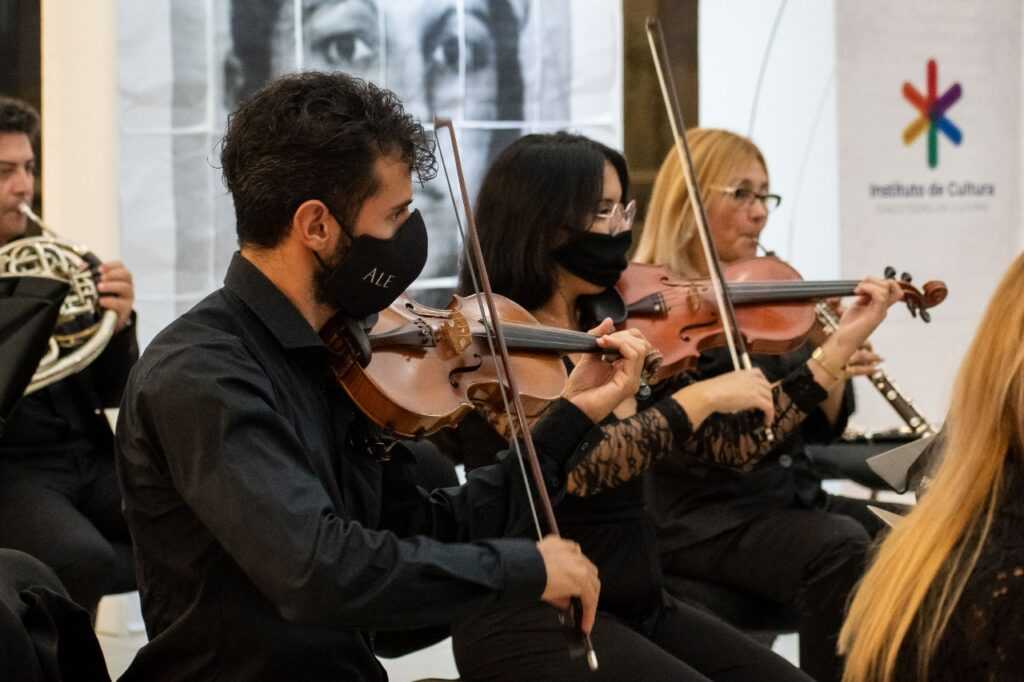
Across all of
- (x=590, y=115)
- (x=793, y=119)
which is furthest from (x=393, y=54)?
(x=793, y=119)

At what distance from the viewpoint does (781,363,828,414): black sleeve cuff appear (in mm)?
2689

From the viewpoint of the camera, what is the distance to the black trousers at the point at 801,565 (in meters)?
2.71

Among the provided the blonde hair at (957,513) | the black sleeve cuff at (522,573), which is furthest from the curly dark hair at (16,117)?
the blonde hair at (957,513)

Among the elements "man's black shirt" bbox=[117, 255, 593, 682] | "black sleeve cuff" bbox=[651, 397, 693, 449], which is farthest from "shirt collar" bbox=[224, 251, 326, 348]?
"black sleeve cuff" bbox=[651, 397, 693, 449]

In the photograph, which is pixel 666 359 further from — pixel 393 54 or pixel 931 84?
pixel 931 84

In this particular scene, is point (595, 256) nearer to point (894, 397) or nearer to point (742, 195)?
point (742, 195)

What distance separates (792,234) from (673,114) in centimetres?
172

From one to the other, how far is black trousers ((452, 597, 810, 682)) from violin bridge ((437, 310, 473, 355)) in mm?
408

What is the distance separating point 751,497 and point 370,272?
1.42 meters

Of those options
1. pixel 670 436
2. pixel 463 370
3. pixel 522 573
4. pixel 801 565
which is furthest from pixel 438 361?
pixel 801 565

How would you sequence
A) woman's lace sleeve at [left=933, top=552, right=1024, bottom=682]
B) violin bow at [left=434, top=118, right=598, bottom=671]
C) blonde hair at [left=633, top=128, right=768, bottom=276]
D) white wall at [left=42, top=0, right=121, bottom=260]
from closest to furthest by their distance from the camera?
woman's lace sleeve at [left=933, top=552, right=1024, bottom=682] < violin bow at [left=434, top=118, right=598, bottom=671] < blonde hair at [left=633, top=128, right=768, bottom=276] < white wall at [left=42, top=0, right=121, bottom=260]

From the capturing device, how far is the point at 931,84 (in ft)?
14.4

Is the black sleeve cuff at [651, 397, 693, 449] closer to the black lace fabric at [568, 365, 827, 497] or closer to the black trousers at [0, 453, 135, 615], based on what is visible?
the black lace fabric at [568, 365, 827, 497]

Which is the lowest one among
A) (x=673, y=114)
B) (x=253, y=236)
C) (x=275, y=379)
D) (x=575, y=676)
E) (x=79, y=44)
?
(x=575, y=676)
